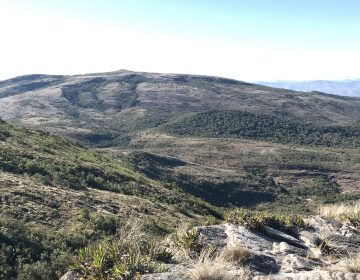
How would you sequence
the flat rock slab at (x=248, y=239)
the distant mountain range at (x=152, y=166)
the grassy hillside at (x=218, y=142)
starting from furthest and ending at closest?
the grassy hillside at (x=218, y=142)
the distant mountain range at (x=152, y=166)
the flat rock slab at (x=248, y=239)

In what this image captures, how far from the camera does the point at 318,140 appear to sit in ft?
432

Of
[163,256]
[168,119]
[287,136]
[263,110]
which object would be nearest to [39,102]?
[168,119]

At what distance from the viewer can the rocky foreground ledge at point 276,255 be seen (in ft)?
25.9

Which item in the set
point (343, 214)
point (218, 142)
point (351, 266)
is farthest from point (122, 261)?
point (218, 142)

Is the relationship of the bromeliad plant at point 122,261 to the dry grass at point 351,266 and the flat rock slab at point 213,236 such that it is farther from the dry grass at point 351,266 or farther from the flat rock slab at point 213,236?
the dry grass at point 351,266

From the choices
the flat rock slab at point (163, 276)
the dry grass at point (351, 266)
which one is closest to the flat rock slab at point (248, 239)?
the dry grass at point (351, 266)

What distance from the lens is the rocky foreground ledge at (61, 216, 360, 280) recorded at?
7895 millimetres

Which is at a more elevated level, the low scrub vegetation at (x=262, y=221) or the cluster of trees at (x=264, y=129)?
the low scrub vegetation at (x=262, y=221)

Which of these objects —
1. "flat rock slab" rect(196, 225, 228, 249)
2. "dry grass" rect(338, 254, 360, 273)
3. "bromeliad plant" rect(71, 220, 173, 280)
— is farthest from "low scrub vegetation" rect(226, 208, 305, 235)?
"bromeliad plant" rect(71, 220, 173, 280)

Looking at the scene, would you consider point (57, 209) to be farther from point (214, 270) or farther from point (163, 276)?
point (214, 270)

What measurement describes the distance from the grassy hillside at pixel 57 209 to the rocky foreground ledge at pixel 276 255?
5.88 m

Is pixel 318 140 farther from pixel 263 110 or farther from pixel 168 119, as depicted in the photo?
pixel 168 119

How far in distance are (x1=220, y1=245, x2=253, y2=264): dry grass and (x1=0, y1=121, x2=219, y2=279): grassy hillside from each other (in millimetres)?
6422

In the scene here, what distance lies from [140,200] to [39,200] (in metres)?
9.60
